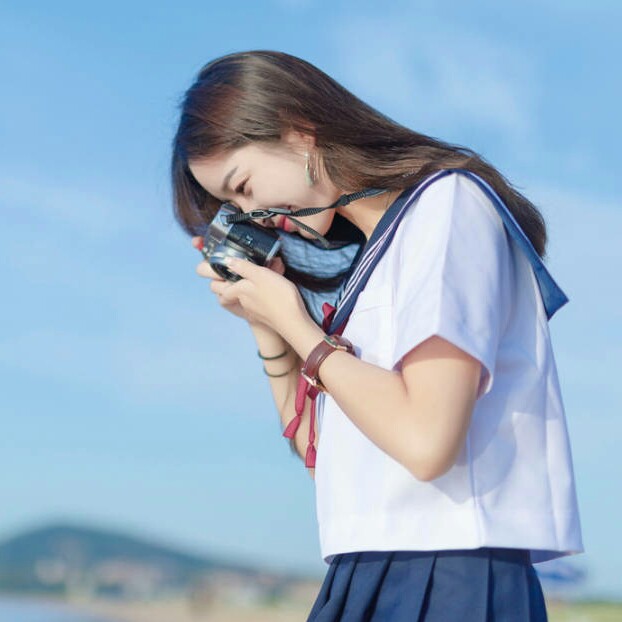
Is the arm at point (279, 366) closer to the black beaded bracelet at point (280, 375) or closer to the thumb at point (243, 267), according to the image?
the black beaded bracelet at point (280, 375)

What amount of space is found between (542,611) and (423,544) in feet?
0.76

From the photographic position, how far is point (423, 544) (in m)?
1.29

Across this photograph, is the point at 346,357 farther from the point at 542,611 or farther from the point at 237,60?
the point at 237,60

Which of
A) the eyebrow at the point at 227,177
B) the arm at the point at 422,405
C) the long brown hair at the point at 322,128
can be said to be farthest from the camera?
the eyebrow at the point at 227,177

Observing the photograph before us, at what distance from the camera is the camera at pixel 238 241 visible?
182cm

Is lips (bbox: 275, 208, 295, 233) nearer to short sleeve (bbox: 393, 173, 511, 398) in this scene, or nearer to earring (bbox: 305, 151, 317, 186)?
earring (bbox: 305, 151, 317, 186)

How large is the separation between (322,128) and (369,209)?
15 cm

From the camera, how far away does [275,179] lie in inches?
67.1

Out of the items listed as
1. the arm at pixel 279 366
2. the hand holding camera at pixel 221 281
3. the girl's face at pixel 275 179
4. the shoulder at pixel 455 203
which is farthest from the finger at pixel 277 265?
the shoulder at pixel 455 203

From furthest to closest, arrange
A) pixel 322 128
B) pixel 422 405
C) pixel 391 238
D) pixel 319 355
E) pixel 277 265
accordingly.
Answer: pixel 277 265 < pixel 322 128 < pixel 391 238 < pixel 319 355 < pixel 422 405

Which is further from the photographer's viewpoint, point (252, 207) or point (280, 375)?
point (280, 375)

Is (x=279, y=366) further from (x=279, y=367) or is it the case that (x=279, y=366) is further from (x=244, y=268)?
(x=244, y=268)

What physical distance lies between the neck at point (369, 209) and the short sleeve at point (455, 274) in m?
0.20

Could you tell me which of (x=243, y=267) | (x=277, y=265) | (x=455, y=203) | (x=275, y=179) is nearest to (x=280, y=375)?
(x=277, y=265)
